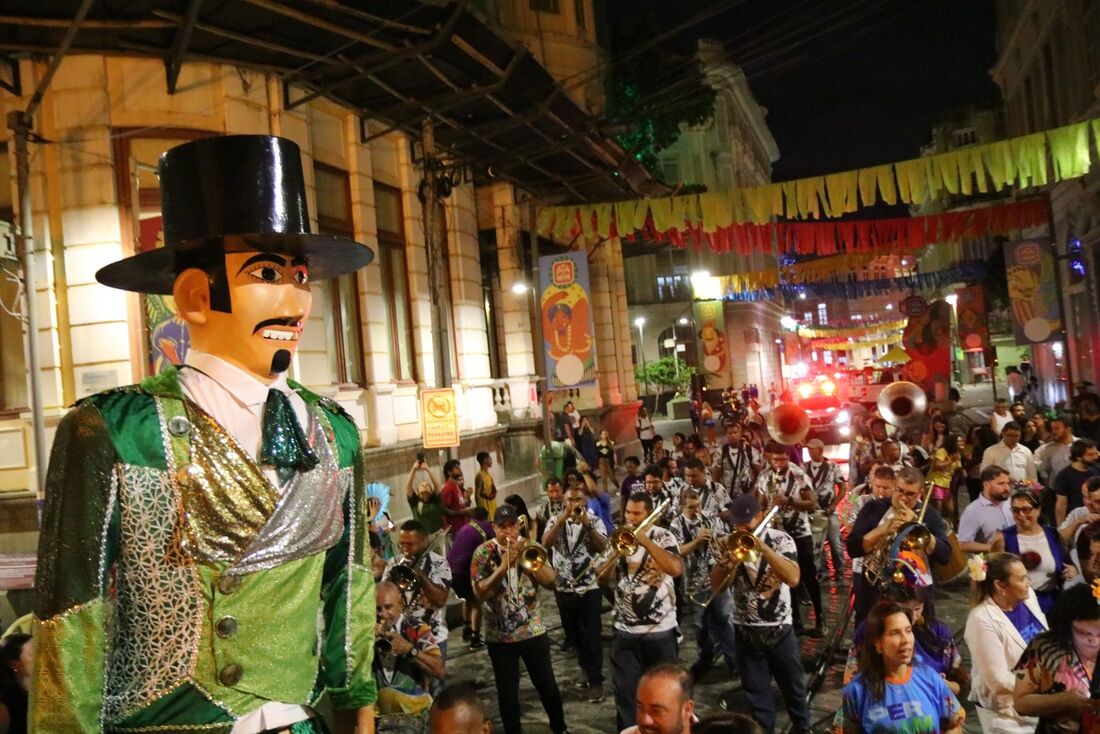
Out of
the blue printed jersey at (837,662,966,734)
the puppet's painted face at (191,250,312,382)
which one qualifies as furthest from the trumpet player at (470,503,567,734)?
the puppet's painted face at (191,250,312,382)

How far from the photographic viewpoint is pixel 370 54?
496 inches

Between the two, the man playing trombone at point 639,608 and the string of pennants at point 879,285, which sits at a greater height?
the string of pennants at point 879,285

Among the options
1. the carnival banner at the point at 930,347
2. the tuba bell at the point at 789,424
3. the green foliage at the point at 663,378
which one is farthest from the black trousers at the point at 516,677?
the green foliage at the point at 663,378

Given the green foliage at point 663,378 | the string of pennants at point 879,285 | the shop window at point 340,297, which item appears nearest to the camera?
the shop window at point 340,297

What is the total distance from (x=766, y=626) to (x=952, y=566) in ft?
5.01

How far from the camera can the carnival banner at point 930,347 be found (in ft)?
98.2

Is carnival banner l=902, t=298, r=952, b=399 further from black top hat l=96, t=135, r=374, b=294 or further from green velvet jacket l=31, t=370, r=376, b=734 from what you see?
green velvet jacket l=31, t=370, r=376, b=734

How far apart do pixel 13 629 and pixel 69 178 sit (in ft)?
24.7

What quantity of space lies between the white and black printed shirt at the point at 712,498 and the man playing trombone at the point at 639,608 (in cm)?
259

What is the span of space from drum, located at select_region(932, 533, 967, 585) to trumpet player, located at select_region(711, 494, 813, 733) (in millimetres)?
1179

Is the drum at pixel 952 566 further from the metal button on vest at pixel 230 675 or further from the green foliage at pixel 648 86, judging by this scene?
the green foliage at pixel 648 86

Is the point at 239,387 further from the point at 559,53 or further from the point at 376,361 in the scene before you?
the point at 559,53

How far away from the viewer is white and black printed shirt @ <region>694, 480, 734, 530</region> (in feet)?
31.6

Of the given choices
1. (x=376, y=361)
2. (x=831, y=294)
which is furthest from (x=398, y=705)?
(x=831, y=294)
